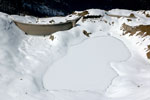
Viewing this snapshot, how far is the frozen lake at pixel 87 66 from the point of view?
17.9 m

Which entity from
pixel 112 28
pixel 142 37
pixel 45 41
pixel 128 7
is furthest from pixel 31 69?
pixel 128 7

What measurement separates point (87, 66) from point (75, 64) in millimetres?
1431

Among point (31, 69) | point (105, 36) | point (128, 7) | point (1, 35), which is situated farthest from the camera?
point (128, 7)

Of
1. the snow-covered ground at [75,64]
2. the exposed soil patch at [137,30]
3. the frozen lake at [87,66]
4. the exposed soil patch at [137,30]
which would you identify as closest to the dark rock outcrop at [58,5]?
the exposed soil patch at [137,30]

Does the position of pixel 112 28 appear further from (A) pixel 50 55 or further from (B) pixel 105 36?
(A) pixel 50 55

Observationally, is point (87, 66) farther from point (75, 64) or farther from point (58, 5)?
point (58, 5)

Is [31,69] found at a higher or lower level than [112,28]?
lower

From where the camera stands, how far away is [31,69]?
2006 centimetres

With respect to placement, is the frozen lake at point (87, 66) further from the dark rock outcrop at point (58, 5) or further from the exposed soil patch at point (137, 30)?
the dark rock outcrop at point (58, 5)

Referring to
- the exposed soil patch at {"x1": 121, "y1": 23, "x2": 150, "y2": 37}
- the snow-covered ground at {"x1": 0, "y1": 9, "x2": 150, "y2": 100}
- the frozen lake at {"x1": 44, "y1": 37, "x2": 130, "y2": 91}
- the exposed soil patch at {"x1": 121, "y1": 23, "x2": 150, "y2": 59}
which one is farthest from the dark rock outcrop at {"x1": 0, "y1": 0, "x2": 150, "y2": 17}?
the frozen lake at {"x1": 44, "y1": 37, "x2": 130, "y2": 91}

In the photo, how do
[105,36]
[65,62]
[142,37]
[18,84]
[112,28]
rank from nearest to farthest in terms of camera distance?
[18,84] → [65,62] → [142,37] → [105,36] → [112,28]

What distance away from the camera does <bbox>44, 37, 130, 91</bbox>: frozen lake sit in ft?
58.7

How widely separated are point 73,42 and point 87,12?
15698 mm

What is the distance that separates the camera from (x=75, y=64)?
21766 millimetres
